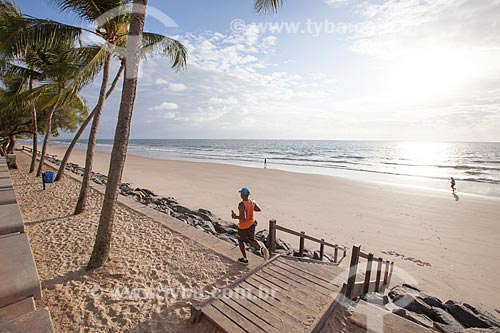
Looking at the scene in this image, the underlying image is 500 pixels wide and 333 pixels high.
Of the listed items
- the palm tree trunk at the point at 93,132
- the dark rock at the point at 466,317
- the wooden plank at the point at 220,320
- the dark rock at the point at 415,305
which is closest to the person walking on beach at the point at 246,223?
the wooden plank at the point at 220,320

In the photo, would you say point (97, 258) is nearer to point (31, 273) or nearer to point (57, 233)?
point (31, 273)

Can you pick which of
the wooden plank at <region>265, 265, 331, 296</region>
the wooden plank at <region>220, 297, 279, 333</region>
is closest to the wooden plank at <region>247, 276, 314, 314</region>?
the wooden plank at <region>265, 265, 331, 296</region>

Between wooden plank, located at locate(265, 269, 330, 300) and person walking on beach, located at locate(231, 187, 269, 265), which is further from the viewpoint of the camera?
person walking on beach, located at locate(231, 187, 269, 265)

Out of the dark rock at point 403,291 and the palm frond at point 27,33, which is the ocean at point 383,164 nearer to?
the dark rock at point 403,291

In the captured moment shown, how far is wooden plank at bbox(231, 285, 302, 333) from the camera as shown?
300cm

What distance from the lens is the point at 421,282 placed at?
19.5 feet

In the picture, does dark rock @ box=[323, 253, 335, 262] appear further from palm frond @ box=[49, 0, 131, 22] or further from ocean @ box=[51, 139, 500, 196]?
ocean @ box=[51, 139, 500, 196]

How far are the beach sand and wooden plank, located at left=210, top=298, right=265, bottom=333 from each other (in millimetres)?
5006

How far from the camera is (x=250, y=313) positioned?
125 inches

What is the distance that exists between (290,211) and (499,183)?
76.9 feet

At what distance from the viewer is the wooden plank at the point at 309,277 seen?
3830 millimetres

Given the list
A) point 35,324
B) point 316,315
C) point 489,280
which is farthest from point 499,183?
point 35,324

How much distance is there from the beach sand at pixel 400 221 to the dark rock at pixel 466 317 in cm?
109

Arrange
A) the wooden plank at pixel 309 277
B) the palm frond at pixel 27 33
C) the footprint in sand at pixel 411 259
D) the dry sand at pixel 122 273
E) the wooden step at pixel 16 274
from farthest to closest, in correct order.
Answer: the footprint in sand at pixel 411 259
the palm frond at pixel 27 33
the wooden plank at pixel 309 277
the dry sand at pixel 122 273
the wooden step at pixel 16 274
